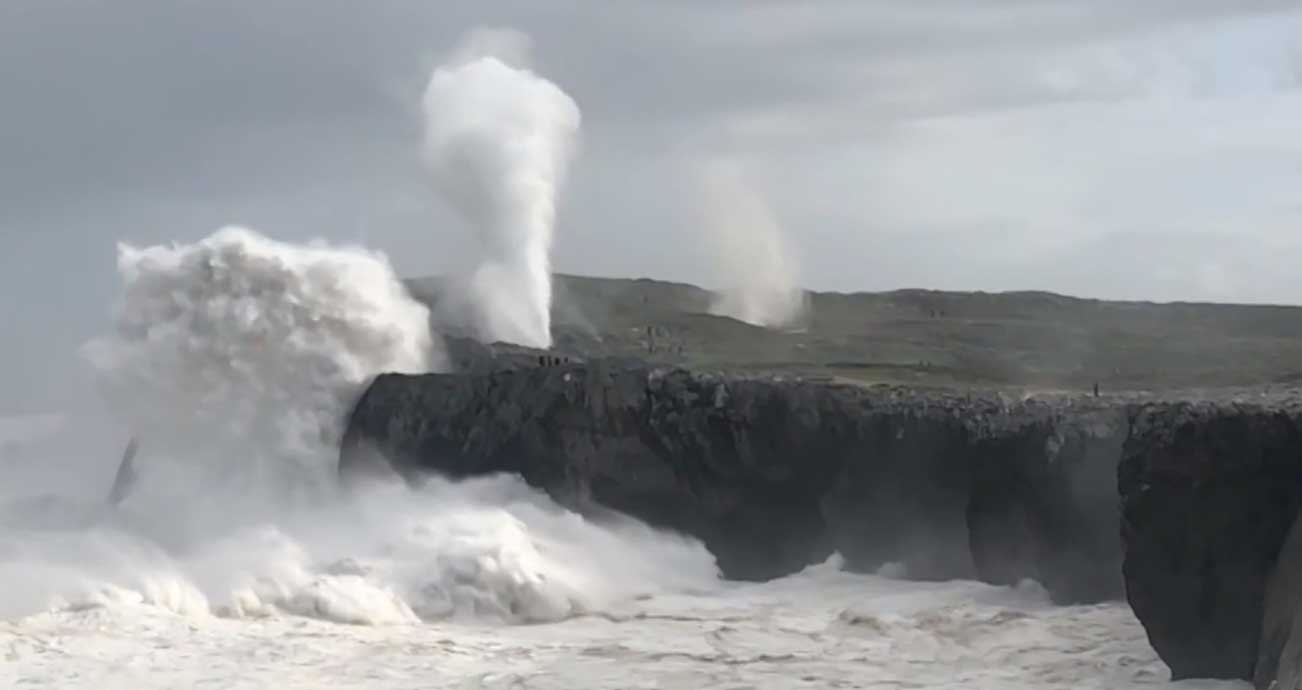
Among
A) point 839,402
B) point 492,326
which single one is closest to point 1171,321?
point 492,326

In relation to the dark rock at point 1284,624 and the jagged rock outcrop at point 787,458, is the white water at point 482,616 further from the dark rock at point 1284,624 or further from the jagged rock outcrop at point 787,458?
the dark rock at point 1284,624

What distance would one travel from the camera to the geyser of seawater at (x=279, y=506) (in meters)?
29.3

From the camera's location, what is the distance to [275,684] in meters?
23.4

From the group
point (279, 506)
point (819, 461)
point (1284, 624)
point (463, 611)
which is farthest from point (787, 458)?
point (1284, 624)

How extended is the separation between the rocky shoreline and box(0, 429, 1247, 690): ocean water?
1.99 feet

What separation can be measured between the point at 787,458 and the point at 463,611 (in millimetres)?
6526

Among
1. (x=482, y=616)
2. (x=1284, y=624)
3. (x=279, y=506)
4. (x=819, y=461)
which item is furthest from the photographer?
(x=279, y=506)

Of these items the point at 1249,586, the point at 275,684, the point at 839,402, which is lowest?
the point at 275,684

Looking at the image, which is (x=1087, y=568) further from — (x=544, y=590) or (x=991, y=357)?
(x=991, y=357)

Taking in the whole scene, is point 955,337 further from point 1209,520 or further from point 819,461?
point 1209,520

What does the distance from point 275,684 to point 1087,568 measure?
1204cm

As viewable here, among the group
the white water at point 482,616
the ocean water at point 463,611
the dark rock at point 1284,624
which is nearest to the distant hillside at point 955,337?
the ocean water at point 463,611

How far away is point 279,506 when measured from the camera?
34812 mm

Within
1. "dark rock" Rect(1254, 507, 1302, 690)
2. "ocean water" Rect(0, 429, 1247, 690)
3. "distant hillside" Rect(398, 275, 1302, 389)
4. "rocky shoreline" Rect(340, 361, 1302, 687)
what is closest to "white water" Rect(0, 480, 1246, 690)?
"ocean water" Rect(0, 429, 1247, 690)
